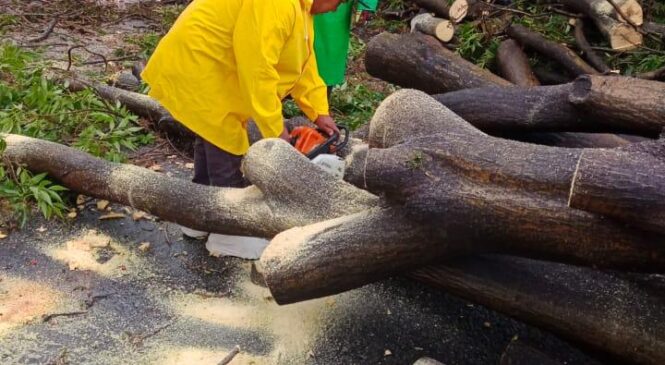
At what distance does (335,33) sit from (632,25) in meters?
2.32

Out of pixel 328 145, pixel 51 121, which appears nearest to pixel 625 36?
pixel 328 145

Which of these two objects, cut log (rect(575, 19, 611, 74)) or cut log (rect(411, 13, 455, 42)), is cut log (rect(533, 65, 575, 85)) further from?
cut log (rect(411, 13, 455, 42))

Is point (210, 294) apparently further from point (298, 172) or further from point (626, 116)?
point (626, 116)

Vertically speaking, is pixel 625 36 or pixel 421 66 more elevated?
pixel 625 36

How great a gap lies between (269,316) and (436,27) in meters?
3.79

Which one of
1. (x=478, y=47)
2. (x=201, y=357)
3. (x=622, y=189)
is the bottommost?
(x=201, y=357)

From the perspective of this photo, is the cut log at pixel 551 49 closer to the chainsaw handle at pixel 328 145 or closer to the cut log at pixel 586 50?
the cut log at pixel 586 50

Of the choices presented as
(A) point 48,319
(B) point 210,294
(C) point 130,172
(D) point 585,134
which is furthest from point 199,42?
(D) point 585,134

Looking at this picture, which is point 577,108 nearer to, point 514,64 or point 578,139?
point 578,139

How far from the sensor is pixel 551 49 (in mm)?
5547

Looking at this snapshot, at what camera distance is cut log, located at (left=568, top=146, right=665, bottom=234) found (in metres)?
2.00

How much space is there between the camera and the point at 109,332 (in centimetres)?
298

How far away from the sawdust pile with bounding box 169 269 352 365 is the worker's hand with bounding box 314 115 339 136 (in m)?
0.86

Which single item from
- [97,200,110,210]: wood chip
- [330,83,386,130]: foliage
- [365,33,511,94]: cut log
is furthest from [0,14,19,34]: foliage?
[365,33,511,94]: cut log
